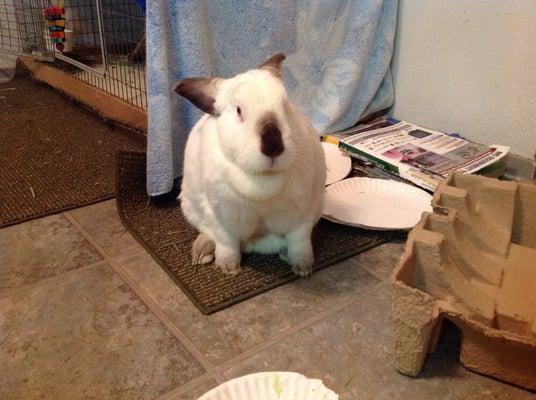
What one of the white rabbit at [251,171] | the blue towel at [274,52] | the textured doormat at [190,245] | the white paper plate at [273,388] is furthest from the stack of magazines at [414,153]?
the white paper plate at [273,388]

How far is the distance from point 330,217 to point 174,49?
685 mm

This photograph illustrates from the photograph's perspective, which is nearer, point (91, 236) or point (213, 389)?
point (213, 389)

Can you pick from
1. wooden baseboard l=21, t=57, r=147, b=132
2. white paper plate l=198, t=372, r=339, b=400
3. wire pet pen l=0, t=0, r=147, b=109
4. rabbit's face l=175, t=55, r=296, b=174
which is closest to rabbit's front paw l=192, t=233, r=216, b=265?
rabbit's face l=175, t=55, r=296, b=174

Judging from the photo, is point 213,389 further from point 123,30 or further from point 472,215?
point 123,30

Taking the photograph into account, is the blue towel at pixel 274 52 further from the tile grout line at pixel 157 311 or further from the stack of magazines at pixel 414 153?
the tile grout line at pixel 157 311

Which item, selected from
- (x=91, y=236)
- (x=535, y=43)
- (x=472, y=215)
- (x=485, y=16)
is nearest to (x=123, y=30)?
(x=91, y=236)

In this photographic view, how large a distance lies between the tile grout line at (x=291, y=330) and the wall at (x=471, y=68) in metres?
0.80

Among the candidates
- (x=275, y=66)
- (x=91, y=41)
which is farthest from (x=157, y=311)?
(x=91, y=41)

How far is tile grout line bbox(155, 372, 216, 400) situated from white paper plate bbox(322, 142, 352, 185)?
2.79ft

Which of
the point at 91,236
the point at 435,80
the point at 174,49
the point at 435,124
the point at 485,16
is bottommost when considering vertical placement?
the point at 91,236

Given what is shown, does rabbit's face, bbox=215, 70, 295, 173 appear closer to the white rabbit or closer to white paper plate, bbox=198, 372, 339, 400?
the white rabbit

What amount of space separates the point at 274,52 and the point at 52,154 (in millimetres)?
925

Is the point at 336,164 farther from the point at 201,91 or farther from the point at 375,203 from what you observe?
the point at 201,91

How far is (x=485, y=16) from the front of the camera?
1628 mm
